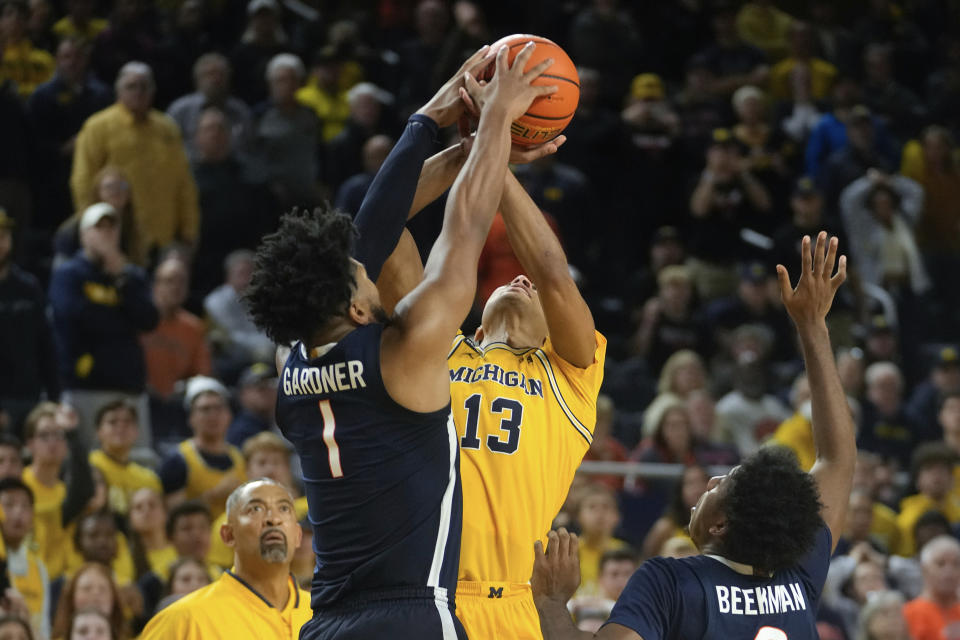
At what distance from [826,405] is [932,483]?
6.24 metres

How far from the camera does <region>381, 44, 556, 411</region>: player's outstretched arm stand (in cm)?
401

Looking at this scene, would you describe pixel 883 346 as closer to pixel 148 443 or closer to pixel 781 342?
pixel 781 342

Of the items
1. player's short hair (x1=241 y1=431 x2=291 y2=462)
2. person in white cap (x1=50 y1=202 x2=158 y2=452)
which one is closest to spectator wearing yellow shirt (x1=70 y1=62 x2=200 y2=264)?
person in white cap (x1=50 y1=202 x2=158 y2=452)

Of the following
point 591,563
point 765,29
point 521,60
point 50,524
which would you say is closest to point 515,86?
point 521,60

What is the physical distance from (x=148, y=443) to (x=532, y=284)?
5.16 m

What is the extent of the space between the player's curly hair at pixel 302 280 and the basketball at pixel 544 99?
37.8 inches

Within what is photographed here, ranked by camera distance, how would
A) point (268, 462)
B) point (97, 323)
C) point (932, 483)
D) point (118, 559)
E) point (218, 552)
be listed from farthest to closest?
point (932, 483)
point (97, 323)
point (268, 462)
point (218, 552)
point (118, 559)

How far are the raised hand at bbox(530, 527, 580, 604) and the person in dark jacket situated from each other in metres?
5.96

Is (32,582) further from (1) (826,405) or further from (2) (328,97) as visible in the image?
(2) (328,97)

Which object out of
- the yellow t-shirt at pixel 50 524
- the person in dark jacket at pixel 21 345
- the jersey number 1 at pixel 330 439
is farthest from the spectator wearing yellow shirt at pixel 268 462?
the jersey number 1 at pixel 330 439

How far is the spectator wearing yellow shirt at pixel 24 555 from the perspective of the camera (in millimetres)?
8125

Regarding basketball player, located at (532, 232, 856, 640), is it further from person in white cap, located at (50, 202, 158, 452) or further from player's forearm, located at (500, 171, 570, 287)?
person in white cap, located at (50, 202, 158, 452)

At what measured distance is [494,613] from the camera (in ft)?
16.4

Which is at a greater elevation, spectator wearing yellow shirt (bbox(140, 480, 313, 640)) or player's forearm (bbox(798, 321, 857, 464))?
player's forearm (bbox(798, 321, 857, 464))
